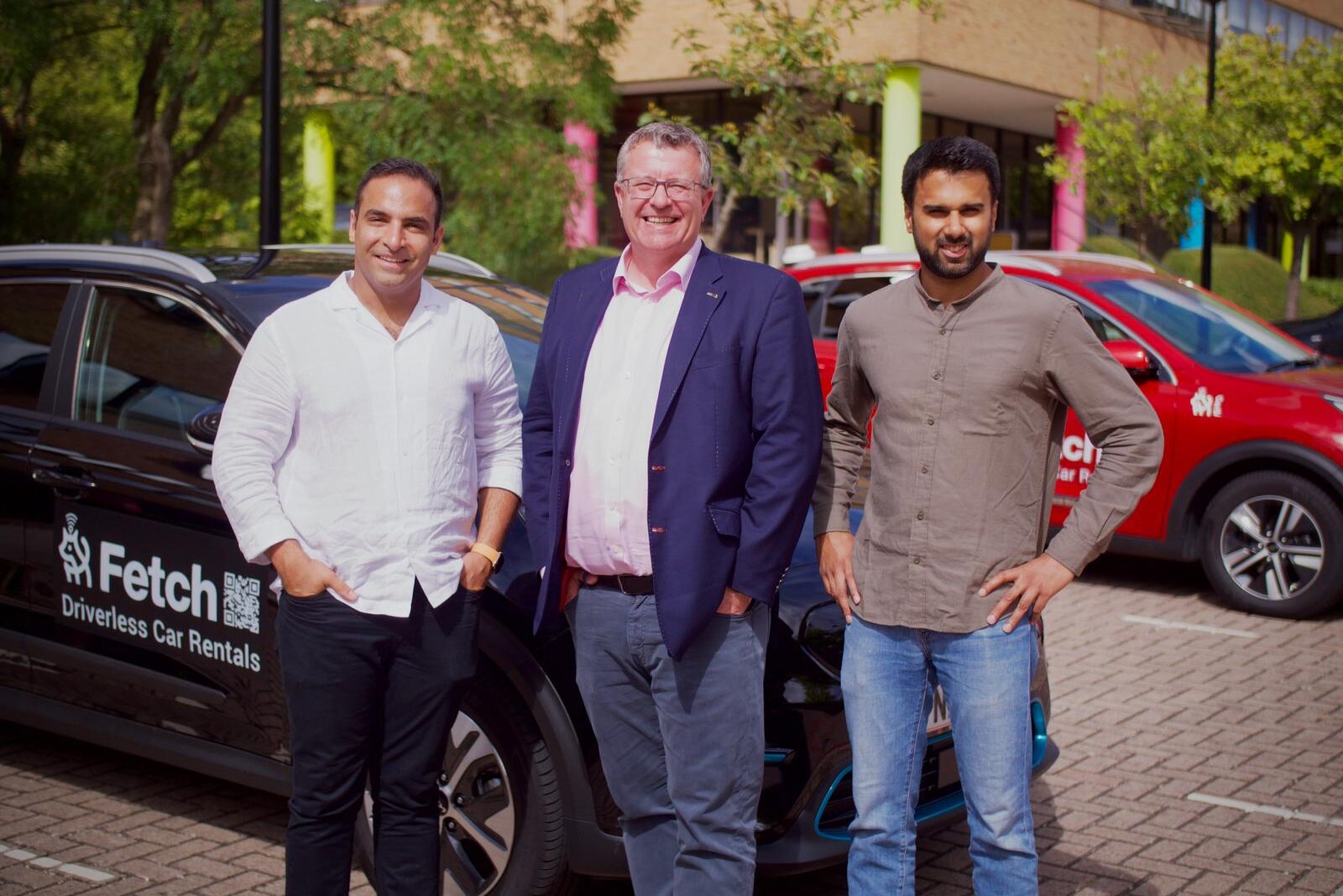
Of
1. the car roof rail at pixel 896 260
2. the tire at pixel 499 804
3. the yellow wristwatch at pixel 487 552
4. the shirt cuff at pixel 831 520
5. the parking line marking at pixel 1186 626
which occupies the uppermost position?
the car roof rail at pixel 896 260

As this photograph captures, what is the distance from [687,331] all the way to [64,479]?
2.37 metres

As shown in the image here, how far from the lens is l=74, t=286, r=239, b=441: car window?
4.36 meters

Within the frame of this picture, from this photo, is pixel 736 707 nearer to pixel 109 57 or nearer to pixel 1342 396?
pixel 1342 396

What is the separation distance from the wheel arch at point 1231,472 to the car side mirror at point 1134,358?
55cm

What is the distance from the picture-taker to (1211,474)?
7.60 meters

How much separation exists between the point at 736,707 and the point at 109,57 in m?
13.4

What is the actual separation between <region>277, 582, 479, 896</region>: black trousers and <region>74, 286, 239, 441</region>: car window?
4.32ft

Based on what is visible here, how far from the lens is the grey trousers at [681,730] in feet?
10.0

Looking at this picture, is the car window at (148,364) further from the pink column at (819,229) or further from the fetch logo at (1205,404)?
the pink column at (819,229)

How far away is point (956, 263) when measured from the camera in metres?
2.96

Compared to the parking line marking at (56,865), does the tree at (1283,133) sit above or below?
above

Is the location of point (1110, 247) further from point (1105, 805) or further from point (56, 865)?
point (56, 865)

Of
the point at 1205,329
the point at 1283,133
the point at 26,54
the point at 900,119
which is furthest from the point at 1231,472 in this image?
the point at 900,119

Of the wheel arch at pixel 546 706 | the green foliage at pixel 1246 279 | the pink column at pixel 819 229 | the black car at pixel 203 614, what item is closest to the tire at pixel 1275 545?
the black car at pixel 203 614
